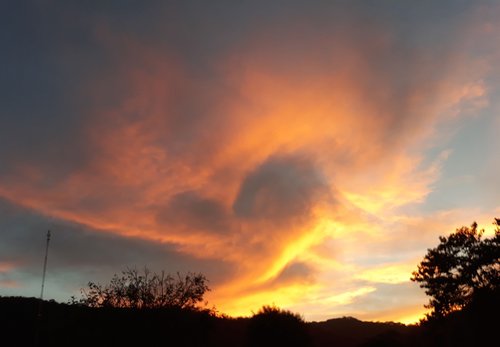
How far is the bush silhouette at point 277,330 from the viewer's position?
179 ft

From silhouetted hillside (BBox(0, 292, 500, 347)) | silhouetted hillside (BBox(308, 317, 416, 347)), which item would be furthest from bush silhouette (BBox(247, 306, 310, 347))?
silhouetted hillside (BBox(308, 317, 416, 347))

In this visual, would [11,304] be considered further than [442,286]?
Yes

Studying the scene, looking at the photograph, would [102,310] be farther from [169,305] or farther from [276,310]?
[276,310]

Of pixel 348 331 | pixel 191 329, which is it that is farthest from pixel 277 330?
pixel 348 331

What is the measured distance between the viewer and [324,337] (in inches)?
3349

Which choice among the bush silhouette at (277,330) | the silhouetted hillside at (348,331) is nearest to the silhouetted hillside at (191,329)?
the bush silhouette at (277,330)

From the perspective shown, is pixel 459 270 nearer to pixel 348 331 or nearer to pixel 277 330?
pixel 277 330

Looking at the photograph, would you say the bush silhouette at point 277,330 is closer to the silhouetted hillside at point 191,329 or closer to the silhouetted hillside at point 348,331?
the silhouetted hillside at point 191,329

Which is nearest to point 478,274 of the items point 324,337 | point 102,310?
point 102,310

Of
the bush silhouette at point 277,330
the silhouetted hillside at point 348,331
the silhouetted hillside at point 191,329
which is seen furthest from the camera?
the silhouetted hillside at point 348,331

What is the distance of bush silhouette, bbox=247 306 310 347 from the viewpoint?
179 ft

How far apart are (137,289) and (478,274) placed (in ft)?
116

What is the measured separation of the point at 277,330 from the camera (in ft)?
181

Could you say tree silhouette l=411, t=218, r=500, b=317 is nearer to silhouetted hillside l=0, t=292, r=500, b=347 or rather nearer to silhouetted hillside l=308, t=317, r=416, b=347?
silhouetted hillside l=0, t=292, r=500, b=347
